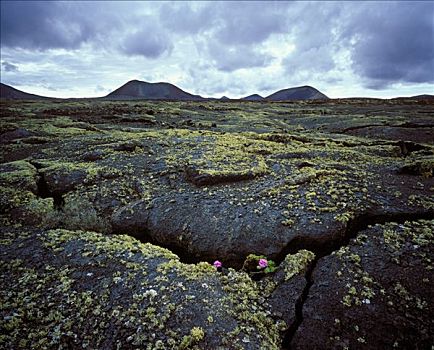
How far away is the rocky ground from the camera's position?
406cm

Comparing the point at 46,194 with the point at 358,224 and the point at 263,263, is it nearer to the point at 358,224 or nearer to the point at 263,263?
the point at 263,263

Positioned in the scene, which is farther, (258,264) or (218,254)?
(218,254)

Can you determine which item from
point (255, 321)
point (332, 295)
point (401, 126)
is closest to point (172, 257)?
point (255, 321)

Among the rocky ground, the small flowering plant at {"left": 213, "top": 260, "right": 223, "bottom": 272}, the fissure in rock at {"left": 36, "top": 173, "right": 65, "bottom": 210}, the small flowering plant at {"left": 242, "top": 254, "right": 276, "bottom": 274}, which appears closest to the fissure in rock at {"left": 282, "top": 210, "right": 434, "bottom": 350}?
the rocky ground

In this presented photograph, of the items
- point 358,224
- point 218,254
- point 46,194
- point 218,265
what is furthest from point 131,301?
point 46,194

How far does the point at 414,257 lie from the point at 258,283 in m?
2.65

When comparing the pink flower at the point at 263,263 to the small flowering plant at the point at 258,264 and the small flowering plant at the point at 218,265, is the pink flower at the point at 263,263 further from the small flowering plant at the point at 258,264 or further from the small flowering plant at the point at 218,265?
the small flowering plant at the point at 218,265

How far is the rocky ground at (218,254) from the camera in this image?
13.3 ft

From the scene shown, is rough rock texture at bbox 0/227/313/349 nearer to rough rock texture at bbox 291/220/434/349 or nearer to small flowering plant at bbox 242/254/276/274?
small flowering plant at bbox 242/254/276/274

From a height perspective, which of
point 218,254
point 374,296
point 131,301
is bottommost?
point 131,301

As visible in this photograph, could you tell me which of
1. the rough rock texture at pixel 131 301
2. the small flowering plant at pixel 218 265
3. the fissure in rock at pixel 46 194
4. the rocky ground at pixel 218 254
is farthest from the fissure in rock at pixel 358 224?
the fissure in rock at pixel 46 194

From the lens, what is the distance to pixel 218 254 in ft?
18.8

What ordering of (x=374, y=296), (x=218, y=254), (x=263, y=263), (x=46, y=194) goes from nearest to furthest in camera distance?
(x=374, y=296)
(x=263, y=263)
(x=218, y=254)
(x=46, y=194)

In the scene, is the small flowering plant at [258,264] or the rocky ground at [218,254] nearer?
the rocky ground at [218,254]
